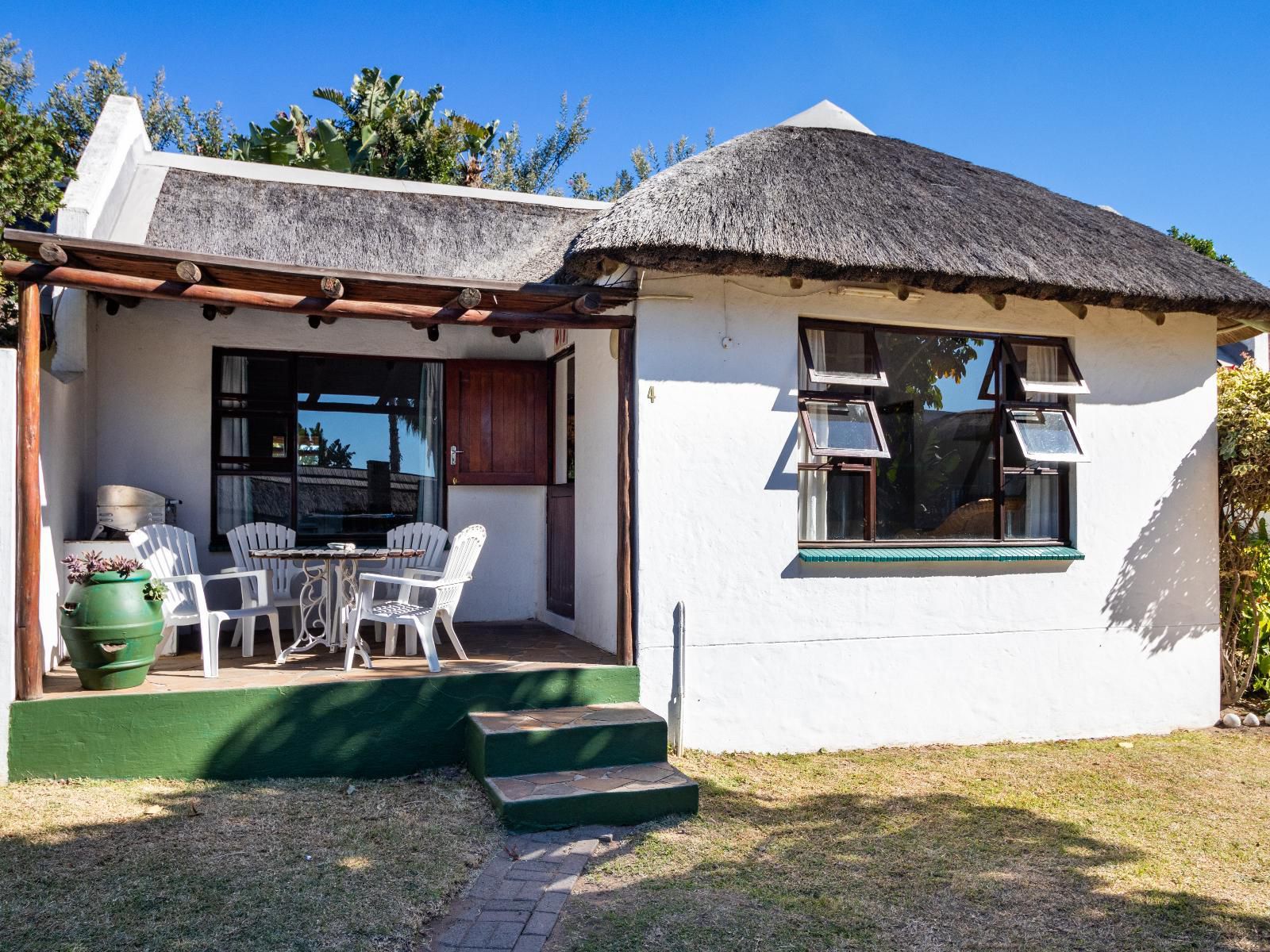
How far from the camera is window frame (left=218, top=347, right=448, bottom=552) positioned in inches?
276

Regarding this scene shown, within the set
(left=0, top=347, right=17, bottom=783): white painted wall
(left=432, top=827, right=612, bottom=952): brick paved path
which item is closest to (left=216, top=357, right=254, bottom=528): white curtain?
(left=0, top=347, right=17, bottom=783): white painted wall

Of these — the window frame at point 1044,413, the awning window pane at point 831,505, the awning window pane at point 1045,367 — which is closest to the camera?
the awning window pane at point 831,505

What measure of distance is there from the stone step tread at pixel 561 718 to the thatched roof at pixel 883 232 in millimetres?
2473

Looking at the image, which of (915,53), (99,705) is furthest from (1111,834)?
(915,53)

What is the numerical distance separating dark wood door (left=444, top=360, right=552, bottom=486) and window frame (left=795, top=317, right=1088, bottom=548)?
239 cm

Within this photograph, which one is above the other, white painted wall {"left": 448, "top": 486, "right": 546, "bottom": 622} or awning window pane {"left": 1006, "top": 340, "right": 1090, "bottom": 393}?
awning window pane {"left": 1006, "top": 340, "right": 1090, "bottom": 393}

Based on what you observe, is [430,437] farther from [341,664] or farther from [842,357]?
[842,357]

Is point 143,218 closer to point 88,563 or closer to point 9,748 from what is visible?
point 88,563

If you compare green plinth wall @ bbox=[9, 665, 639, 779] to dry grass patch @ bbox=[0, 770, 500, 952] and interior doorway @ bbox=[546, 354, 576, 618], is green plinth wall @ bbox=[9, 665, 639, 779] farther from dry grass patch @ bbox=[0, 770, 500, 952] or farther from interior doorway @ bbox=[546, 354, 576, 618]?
interior doorway @ bbox=[546, 354, 576, 618]

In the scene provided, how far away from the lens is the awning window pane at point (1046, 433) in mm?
6402

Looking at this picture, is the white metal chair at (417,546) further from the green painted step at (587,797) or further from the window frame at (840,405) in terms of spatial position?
the window frame at (840,405)

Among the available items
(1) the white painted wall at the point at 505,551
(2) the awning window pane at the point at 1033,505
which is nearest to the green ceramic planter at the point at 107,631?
(1) the white painted wall at the point at 505,551

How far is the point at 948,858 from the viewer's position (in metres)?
4.23

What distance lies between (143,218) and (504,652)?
4.14 m
